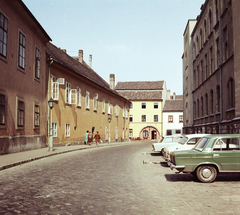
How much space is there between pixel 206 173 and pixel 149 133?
61.7 metres

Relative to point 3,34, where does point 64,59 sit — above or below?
above

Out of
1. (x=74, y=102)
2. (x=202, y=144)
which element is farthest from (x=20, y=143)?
(x=202, y=144)

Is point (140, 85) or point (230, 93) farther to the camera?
point (140, 85)

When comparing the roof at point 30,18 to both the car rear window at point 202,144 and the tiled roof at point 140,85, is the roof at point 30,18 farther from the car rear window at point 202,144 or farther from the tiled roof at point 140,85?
the tiled roof at point 140,85

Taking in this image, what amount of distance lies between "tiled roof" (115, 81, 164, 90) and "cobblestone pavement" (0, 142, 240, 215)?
64.6 meters

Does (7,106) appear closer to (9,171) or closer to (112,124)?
(9,171)

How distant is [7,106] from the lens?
1755 centimetres

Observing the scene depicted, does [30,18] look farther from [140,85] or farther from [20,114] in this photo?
[140,85]

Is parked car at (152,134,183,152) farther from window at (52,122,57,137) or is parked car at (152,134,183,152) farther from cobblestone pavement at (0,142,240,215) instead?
window at (52,122,57,137)

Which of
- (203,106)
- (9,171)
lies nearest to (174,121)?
(203,106)

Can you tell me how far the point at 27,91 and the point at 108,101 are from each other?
78.8ft

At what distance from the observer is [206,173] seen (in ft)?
29.6

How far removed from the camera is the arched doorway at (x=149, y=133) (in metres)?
70.3

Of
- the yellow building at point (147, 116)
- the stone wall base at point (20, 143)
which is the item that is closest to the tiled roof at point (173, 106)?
the yellow building at point (147, 116)
